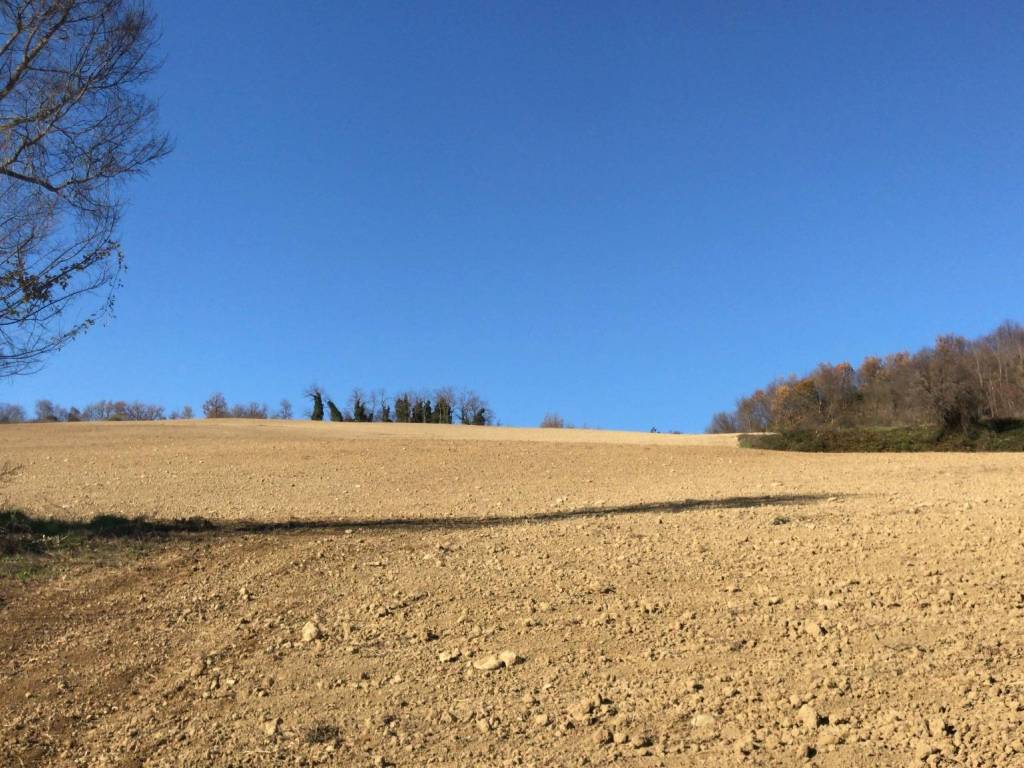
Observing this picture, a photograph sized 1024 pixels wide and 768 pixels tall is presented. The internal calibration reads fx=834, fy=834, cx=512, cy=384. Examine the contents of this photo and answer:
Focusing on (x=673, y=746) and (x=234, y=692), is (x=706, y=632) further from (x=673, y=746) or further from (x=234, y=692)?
(x=234, y=692)

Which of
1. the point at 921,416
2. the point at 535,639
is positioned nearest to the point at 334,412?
the point at 921,416

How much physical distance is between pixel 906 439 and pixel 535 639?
22359 mm

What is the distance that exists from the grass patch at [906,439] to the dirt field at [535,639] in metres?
13.6

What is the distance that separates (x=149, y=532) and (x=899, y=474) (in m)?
13.6

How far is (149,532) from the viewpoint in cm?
1006

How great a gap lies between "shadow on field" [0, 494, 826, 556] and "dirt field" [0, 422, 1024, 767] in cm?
11

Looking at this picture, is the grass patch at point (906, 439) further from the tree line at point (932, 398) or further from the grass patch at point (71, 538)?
the grass patch at point (71, 538)

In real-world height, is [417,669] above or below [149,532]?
below

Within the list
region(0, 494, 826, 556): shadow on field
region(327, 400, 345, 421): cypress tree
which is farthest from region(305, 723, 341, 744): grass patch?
region(327, 400, 345, 421): cypress tree

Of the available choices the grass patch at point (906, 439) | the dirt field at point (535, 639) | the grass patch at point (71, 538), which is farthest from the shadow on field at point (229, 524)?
the grass patch at point (906, 439)

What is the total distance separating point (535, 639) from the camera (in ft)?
18.5

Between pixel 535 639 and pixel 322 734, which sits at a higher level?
pixel 535 639

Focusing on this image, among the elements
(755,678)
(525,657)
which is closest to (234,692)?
(525,657)

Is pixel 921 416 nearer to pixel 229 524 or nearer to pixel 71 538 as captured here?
pixel 229 524
